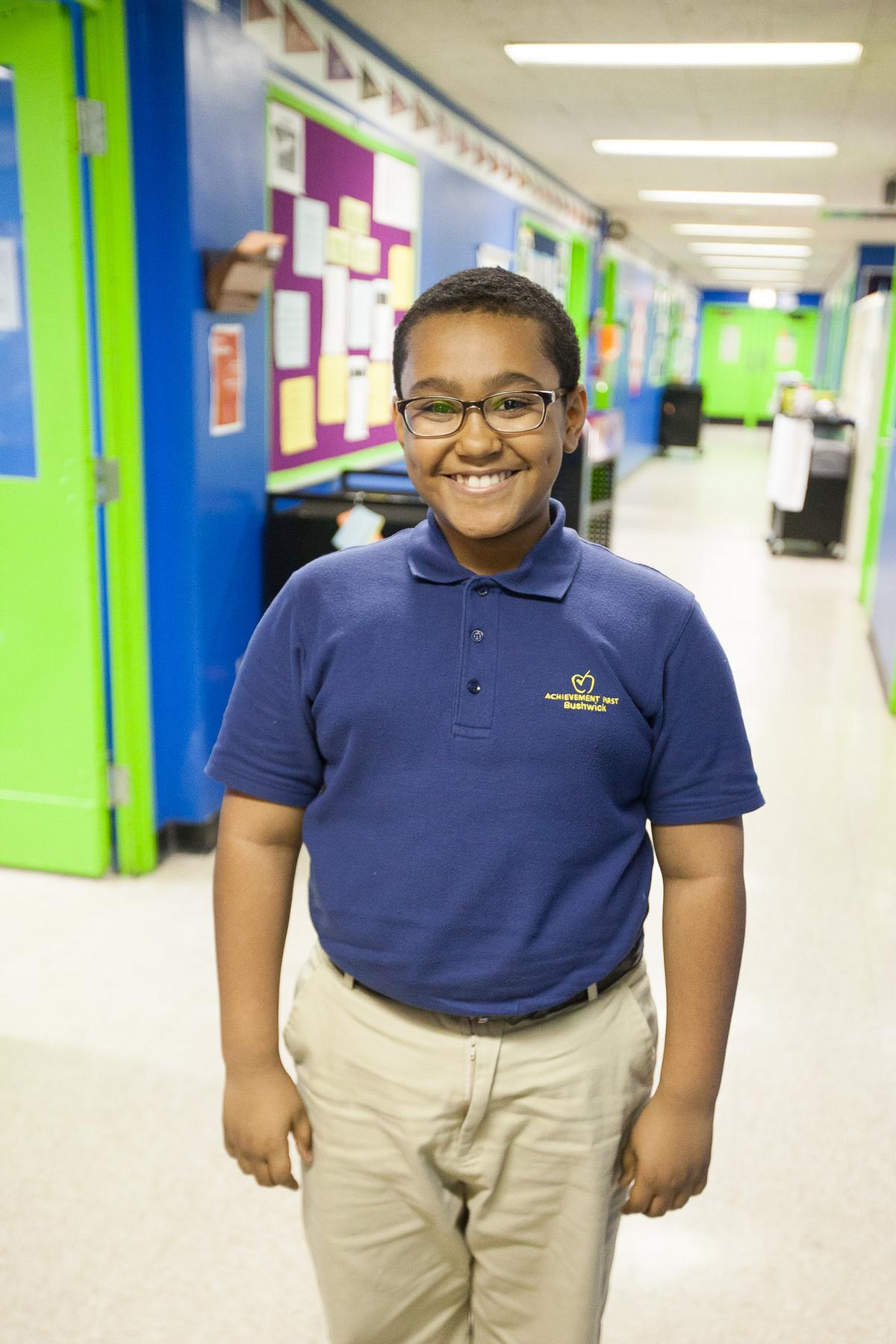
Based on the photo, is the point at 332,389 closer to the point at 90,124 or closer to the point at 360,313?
the point at 360,313

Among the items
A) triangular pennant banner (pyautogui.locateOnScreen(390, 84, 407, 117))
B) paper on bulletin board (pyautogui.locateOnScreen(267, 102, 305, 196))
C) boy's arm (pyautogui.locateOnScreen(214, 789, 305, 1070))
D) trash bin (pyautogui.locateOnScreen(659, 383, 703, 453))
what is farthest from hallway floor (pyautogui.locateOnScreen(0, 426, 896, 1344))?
trash bin (pyautogui.locateOnScreen(659, 383, 703, 453))

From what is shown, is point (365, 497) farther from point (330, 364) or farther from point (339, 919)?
point (339, 919)

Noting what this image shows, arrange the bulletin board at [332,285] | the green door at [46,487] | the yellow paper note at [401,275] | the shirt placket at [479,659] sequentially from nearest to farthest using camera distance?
1. the shirt placket at [479,659]
2. the green door at [46,487]
3. the bulletin board at [332,285]
4. the yellow paper note at [401,275]

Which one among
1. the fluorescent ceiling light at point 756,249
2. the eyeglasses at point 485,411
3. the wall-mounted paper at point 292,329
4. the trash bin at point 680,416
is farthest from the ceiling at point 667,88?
the trash bin at point 680,416

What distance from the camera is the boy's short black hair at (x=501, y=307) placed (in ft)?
3.61

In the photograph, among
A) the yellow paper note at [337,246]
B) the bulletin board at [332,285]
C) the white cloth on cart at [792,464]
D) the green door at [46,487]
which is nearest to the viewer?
the green door at [46,487]

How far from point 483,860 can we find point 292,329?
3.11 m

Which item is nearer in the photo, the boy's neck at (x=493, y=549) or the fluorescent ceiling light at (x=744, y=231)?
the boy's neck at (x=493, y=549)

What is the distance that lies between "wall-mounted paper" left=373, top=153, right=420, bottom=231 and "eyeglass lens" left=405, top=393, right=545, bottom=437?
370 cm

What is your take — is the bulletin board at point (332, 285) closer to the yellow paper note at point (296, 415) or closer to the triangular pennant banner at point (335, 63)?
the yellow paper note at point (296, 415)

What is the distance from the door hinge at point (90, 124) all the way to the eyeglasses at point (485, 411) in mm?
2110

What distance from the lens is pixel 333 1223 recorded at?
119 cm

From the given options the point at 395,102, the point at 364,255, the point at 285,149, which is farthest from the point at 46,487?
the point at 395,102

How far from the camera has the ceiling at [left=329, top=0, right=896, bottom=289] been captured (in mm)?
3805
